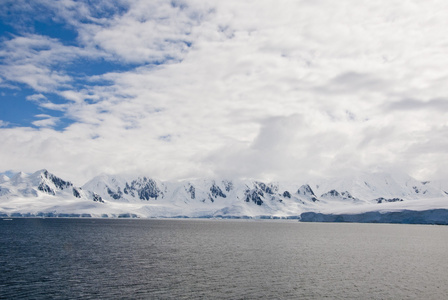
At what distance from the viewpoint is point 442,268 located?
7138 centimetres

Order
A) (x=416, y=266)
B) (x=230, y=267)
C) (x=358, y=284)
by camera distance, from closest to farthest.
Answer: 1. (x=358, y=284)
2. (x=230, y=267)
3. (x=416, y=266)

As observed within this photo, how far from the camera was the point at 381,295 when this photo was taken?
49.2m

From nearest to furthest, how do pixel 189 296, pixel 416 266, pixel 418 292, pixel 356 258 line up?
pixel 189 296, pixel 418 292, pixel 416 266, pixel 356 258

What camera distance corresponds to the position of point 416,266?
73.1 meters

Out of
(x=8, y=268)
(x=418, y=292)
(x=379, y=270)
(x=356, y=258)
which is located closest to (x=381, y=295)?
(x=418, y=292)

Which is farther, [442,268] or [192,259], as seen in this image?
[192,259]

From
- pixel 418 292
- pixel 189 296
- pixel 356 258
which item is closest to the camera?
pixel 189 296

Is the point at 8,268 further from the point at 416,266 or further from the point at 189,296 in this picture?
the point at 416,266

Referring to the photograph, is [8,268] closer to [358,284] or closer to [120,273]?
[120,273]

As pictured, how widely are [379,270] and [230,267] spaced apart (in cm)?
2668

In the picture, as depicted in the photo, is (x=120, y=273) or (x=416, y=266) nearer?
(x=120, y=273)

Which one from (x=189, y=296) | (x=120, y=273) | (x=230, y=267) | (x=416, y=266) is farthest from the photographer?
(x=416, y=266)

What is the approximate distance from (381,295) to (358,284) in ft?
20.4

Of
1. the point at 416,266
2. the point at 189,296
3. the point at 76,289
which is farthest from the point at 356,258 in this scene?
the point at 76,289
